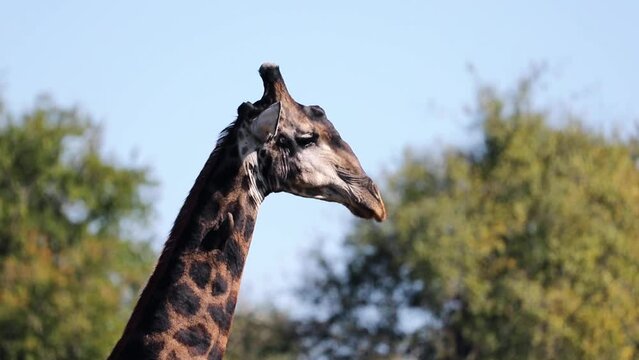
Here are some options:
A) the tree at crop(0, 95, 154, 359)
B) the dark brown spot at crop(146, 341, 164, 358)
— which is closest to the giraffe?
the dark brown spot at crop(146, 341, 164, 358)

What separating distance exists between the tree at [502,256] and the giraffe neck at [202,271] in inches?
1506

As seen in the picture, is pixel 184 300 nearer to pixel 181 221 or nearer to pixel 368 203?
pixel 181 221

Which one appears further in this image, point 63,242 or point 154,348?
point 63,242

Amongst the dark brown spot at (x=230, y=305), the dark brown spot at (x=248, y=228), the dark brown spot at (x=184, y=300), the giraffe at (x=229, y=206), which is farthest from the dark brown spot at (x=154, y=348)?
the dark brown spot at (x=248, y=228)

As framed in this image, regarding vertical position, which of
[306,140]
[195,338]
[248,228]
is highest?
[306,140]

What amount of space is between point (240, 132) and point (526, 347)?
3864cm

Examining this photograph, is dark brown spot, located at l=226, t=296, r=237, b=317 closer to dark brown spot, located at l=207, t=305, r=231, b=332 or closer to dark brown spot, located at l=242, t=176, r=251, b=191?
dark brown spot, located at l=207, t=305, r=231, b=332

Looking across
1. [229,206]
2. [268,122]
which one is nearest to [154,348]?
[229,206]

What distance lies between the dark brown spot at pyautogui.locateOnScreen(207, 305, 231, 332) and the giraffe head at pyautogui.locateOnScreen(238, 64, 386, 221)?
0.89 meters

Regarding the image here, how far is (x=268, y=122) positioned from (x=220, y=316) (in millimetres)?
1255

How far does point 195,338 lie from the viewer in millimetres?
10156

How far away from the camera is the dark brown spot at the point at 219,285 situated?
10.4m

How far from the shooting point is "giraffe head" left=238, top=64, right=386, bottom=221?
428 inches

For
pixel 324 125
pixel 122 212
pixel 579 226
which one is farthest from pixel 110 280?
pixel 324 125
